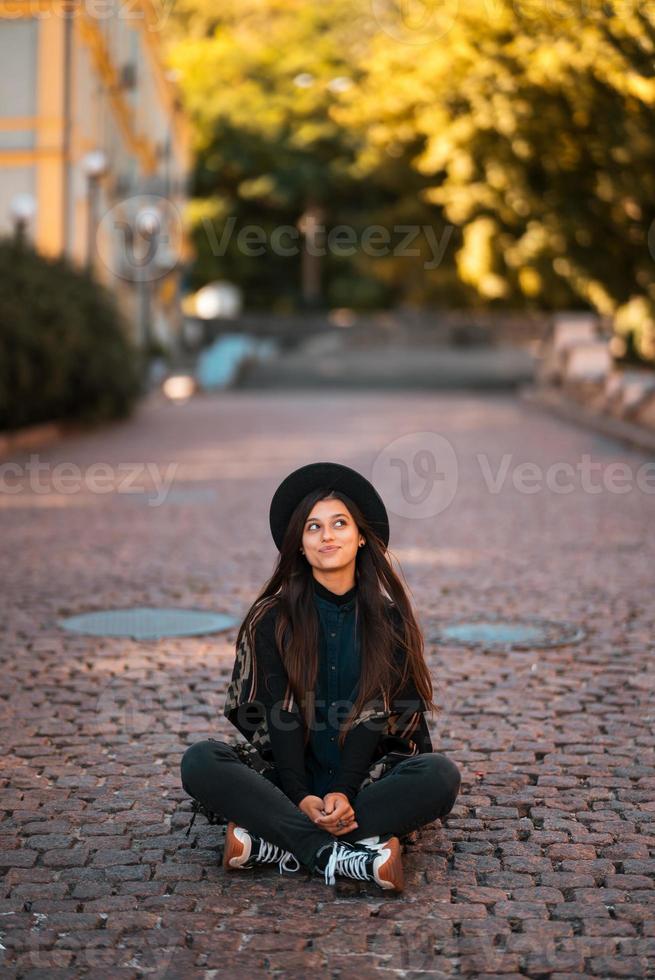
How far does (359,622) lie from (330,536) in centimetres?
28

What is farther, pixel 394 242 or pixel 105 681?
pixel 394 242

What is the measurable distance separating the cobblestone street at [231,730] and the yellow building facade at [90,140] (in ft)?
42.8

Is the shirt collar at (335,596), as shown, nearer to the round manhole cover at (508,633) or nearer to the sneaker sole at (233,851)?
the sneaker sole at (233,851)

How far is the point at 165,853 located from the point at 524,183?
91.4 feet

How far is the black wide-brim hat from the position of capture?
15.6 feet

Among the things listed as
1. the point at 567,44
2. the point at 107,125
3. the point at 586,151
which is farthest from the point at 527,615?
the point at 107,125

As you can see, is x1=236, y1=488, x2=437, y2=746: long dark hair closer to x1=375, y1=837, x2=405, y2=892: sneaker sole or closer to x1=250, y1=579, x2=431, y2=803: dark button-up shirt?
x1=250, y1=579, x2=431, y2=803: dark button-up shirt

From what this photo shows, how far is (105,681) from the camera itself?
682cm

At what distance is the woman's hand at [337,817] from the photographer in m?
4.34

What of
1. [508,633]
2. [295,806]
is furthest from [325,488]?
[508,633]

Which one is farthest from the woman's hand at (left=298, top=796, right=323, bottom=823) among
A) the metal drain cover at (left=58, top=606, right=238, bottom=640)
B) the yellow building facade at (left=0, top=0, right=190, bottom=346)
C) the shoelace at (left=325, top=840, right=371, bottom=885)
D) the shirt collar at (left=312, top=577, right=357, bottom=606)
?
the yellow building facade at (left=0, top=0, right=190, bottom=346)

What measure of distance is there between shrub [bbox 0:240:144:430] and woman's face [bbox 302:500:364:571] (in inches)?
598

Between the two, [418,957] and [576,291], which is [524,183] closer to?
[576,291]

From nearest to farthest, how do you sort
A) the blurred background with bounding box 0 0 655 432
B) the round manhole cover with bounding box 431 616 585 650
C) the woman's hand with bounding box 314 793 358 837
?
the woman's hand with bounding box 314 793 358 837 < the round manhole cover with bounding box 431 616 585 650 < the blurred background with bounding box 0 0 655 432
